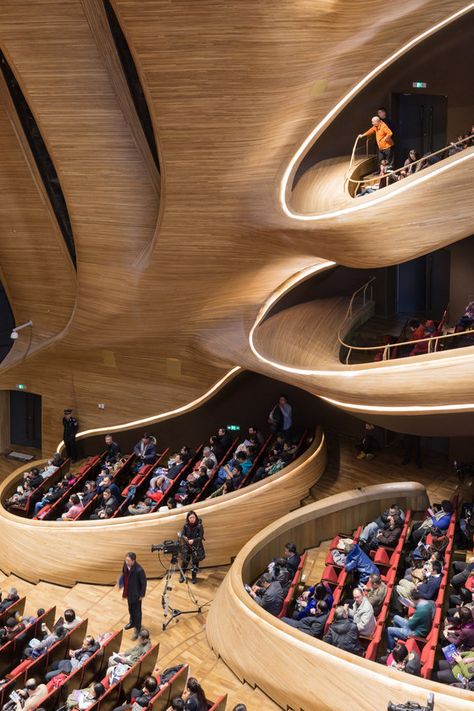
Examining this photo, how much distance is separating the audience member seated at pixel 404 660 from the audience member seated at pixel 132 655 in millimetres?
2488

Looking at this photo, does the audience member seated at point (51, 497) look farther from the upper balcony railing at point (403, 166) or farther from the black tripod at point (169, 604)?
the upper balcony railing at point (403, 166)

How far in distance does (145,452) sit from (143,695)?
6471 mm

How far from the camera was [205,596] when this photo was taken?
1214 centimetres

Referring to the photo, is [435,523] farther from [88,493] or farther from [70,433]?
[70,433]

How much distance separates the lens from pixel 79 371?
56.4 feet

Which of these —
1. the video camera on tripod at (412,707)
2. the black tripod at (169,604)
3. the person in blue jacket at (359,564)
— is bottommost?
the black tripod at (169,604)

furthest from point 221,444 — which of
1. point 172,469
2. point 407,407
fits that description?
point 407,407

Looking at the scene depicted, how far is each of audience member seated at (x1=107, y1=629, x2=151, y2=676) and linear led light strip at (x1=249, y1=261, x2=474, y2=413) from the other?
12.4 feet

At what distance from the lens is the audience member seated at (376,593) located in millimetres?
9773

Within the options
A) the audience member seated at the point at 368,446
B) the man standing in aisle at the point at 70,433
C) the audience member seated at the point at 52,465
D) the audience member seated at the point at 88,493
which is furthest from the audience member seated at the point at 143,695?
the man standing in aisle at the point at 70,433

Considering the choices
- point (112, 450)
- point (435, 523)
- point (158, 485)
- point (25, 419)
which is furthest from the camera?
point (25, 419)

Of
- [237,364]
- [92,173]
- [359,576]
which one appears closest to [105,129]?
[92,173]

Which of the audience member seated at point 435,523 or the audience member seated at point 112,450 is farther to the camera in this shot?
the audience member seated at point 112,450

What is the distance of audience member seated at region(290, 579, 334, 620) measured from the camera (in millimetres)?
9961
